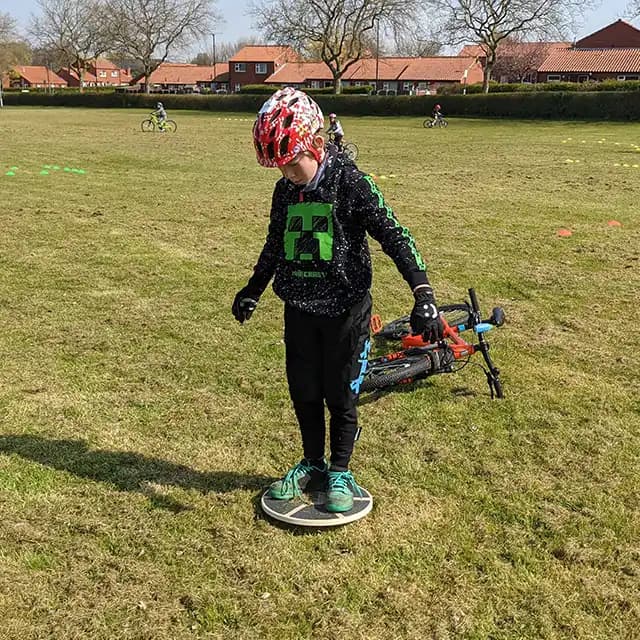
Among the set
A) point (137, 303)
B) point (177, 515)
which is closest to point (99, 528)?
point (177, 515)

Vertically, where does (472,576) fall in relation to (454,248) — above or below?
below

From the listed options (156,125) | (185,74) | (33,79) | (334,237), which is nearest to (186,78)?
(185,74)

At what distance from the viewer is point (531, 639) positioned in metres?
2.51

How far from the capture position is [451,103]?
1796 inches

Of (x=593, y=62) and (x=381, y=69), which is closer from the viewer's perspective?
(x=593, y=62)

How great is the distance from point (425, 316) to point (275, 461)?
4.56 feet

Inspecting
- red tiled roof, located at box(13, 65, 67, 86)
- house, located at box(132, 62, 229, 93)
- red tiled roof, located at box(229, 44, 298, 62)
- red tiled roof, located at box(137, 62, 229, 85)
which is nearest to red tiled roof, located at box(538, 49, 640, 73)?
red tiled roof, located at box(229, 44, 298, 62)

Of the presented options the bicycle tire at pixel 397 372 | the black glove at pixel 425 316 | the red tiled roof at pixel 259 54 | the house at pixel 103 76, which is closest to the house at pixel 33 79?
the house at pixel 103 76

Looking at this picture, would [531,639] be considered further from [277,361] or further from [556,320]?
[556,320]

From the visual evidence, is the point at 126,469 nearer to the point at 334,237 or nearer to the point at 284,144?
the point at 334,237

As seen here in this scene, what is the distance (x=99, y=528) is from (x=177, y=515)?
35 centimetres

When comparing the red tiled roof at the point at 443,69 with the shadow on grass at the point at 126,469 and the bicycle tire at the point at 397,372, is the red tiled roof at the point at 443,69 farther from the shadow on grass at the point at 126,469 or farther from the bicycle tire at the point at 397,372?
the shadow on grass at the point at 126,469

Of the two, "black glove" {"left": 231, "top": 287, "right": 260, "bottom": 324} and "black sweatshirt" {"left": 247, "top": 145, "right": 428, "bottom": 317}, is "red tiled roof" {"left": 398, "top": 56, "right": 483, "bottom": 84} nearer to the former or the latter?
"black glove" {"left": 231, "top": 287, "right": 260, "bottom": 324}

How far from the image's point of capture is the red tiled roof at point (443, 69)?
80156 millimetres
